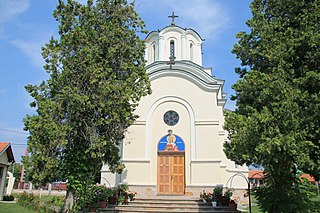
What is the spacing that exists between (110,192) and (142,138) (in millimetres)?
3517

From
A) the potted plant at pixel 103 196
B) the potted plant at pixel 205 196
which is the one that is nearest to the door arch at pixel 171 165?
the potted plant at pixel 205 196

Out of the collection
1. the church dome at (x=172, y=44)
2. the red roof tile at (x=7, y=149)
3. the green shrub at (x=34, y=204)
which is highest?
the church dome at (x=172, y=44)

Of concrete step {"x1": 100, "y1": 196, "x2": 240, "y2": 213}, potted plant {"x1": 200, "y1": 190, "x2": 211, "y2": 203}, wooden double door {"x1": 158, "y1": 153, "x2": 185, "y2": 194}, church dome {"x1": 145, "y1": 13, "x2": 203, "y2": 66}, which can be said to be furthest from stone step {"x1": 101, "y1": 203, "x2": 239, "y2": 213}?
church dome {"x1": 145, "y1": 13, "x2": 203, "y2": 66}

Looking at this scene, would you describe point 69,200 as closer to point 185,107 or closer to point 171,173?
point 171,173

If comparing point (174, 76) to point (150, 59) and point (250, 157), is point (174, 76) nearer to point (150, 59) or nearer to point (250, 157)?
point (150, 59)

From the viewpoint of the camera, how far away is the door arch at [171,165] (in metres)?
14.4

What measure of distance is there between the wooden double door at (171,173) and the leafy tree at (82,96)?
521 cm

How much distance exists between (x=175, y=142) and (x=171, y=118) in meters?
1.31

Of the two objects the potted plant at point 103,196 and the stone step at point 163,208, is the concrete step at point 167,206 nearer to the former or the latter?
the stone step at point 163,208

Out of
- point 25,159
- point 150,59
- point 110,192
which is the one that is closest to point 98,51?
point 25,159

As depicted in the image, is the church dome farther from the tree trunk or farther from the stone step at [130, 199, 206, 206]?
the tree trunk

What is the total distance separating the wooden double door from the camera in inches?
567

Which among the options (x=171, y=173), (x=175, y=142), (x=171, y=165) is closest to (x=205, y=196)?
(x=171, y=173)

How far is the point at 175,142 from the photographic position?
48.8ft
